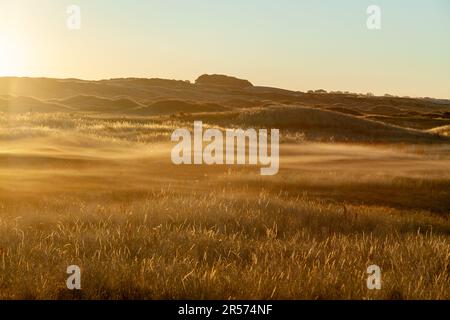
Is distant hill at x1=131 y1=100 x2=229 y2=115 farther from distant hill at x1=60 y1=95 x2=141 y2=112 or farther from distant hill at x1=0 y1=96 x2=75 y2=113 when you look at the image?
distant hill at x1=0 y1=96 x2=75 y2=113

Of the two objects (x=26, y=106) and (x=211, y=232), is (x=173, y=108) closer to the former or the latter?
(x=26, y=106)

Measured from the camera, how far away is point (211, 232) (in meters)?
9.69

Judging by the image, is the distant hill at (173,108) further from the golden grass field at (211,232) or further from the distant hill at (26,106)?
the golden grass field at (211,232)

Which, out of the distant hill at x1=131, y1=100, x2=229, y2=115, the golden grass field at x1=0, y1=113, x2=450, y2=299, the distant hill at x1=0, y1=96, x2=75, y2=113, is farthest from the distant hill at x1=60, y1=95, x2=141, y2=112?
the golden grass field at x1=0, y1=113, x2=450, y2=299

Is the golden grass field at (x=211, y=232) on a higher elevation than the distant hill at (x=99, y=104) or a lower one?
lower

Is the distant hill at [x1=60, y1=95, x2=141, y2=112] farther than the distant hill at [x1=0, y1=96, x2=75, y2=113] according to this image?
Yes

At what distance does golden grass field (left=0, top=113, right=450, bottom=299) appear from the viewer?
6.86m

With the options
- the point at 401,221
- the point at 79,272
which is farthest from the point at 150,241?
the point at 401,221

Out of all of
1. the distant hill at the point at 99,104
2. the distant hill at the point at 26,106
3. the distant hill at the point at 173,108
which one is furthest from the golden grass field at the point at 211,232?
the distant hill at the point at 99,104

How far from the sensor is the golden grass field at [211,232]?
22.5ft

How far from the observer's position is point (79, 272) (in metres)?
7.09

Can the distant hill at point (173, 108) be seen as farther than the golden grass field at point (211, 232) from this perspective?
Yes

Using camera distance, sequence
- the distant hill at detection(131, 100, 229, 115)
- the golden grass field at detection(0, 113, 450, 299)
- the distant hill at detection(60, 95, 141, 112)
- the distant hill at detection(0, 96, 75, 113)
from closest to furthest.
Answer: the golden grass field at detection(0, 113, 450, 299) < the distant hill at detection(0, 96, 75, 113) < the distant hill at detection(131, 100, 229, 115) < the distant hill at detection(60, 95, 141, 112)
